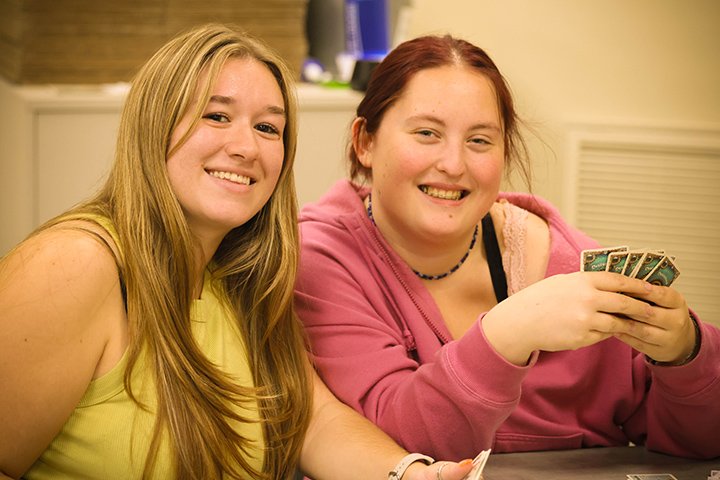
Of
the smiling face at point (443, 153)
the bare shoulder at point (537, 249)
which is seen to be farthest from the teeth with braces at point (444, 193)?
the bare shoulder at point (537, 249)

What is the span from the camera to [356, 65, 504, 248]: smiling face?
71.5 inches

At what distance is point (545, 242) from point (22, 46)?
2.34 meters

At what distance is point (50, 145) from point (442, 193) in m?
2.01

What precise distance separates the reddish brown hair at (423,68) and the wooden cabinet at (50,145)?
4.23 feet

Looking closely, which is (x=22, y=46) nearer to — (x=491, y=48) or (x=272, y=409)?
(x=491, y=48)

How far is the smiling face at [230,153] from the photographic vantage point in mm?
1512

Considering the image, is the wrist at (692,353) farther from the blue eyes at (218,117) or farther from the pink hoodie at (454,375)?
the blue eyes at (218,117)

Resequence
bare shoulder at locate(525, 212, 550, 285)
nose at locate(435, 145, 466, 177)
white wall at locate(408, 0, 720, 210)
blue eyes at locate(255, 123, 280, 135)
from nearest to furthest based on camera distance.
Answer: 1. blue eyes at locate(255, 123, 280, 135)
2. nose at locate(435, 145, 466, 177)
3. bare shoulder at locate(525, 212, 550, 285)
4. white wall at locate(408, 0, 720, 210)

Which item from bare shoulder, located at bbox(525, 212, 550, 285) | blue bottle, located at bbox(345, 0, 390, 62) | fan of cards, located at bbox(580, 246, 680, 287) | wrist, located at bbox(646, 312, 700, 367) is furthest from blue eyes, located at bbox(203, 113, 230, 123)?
blue bottle, located at bbox(345, 0, 390, 62)

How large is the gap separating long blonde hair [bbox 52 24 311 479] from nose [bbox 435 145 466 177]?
0.35m

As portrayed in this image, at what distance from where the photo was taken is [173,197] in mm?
1485

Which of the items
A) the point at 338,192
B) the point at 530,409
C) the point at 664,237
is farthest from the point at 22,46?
the point at 664,237

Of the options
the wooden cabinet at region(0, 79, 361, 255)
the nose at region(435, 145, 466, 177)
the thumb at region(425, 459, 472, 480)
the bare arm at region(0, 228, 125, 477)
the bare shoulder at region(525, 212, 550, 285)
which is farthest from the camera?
the wooden cabinet at region(0, 79, 361, 255)

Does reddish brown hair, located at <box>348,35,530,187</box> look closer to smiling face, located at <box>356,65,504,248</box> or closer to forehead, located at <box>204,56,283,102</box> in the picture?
smiling face, located at <box>356,65,504,248</box>
